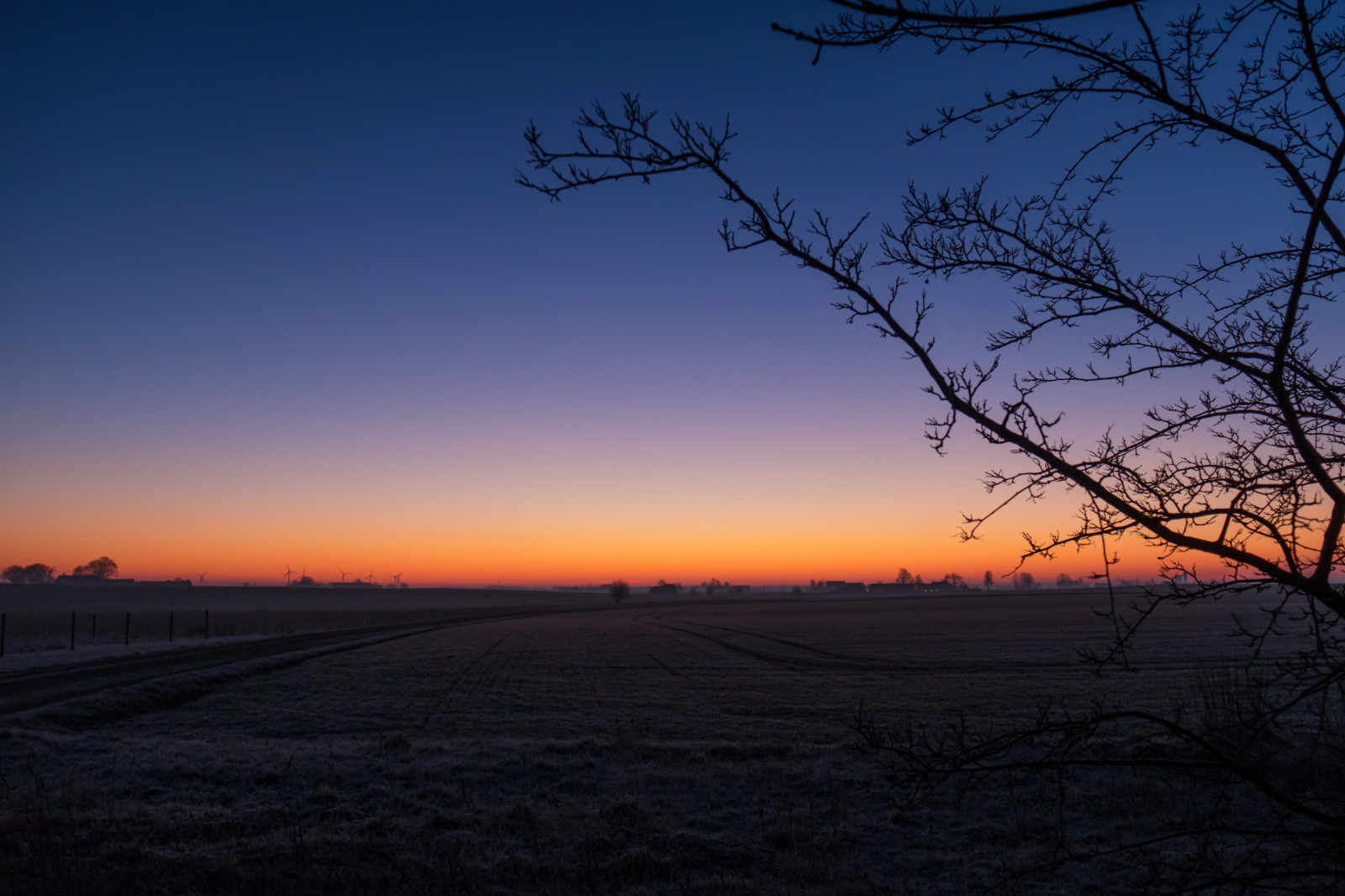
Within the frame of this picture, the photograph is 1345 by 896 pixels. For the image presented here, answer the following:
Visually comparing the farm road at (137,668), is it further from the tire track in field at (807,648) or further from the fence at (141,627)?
the tire track in field at (807,648)

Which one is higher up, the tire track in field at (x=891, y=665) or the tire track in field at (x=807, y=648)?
the tire track in field at (x=891, y=665)

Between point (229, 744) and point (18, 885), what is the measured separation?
6789 mm

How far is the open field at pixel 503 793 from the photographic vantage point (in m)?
7.11

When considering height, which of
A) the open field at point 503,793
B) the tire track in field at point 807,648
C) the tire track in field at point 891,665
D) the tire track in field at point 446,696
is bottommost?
the tire track in field at point 807,648

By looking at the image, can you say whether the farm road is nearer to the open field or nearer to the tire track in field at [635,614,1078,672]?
the open field

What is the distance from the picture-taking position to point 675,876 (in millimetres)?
7105

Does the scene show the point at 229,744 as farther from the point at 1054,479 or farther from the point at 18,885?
the point at 1054,479

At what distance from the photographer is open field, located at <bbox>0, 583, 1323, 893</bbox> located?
7109 millimetres

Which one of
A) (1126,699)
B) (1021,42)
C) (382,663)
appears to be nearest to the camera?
(1021,42)

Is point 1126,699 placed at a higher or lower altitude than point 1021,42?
lower

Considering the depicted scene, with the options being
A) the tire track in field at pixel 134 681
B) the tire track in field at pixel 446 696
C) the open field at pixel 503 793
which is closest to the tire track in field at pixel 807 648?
the open field at pixel 503 793

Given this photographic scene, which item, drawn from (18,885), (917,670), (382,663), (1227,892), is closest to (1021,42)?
(1227,892)

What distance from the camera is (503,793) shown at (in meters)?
9.97

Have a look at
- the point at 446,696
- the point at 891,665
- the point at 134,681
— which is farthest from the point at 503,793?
the point at 891,665
